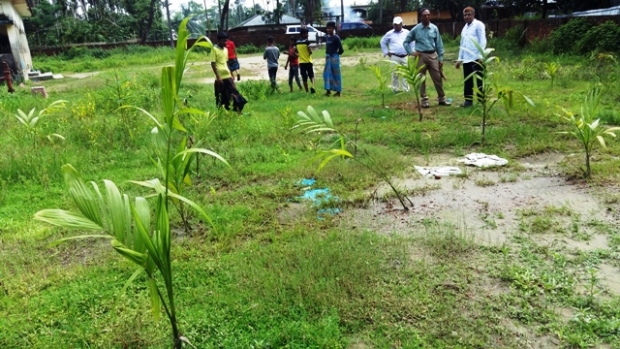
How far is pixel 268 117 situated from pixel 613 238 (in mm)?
5550

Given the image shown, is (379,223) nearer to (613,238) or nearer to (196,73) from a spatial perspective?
(613,238)

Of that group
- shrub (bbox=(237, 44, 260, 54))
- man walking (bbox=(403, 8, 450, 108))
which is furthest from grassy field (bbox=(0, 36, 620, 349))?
shrub (bbox=(237, 44, 260, 54))

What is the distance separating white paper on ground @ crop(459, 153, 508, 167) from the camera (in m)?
4.90

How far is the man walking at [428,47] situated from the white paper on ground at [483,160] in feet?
9.45

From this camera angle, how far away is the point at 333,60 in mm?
9797

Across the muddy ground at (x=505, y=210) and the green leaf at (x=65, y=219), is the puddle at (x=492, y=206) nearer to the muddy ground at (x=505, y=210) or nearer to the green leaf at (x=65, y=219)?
the muddy ground at (x=505, y=210)

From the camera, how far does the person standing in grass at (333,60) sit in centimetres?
973

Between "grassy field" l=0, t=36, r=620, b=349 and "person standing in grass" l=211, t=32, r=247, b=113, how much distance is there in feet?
6.16

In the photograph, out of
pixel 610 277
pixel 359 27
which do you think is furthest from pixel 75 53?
pixel 610 277

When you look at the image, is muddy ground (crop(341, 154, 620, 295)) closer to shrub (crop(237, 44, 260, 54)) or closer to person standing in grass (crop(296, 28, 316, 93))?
person standing in grass (crop(296, 28, 316, 93))

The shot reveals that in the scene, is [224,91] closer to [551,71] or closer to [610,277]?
[551,71]

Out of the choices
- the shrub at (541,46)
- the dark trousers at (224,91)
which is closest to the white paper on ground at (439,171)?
the dark trousers at (224,91)

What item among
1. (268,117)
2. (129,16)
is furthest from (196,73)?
(129,16)

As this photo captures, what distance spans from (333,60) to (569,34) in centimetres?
783
